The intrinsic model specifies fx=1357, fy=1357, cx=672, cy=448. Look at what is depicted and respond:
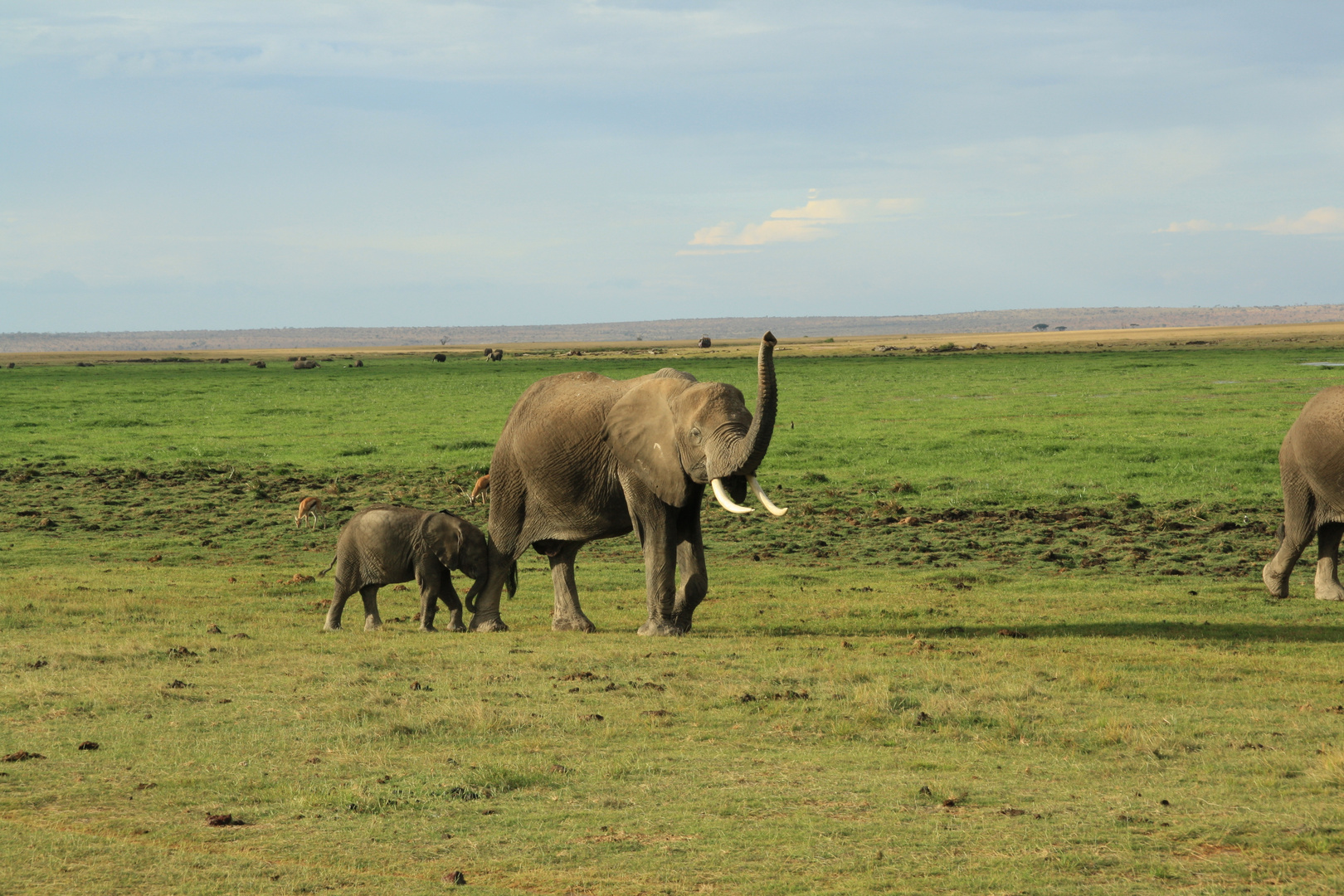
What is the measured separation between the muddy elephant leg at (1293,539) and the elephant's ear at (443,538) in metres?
9.53

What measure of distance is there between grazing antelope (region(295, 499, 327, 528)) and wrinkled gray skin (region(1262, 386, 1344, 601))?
14.9 meters

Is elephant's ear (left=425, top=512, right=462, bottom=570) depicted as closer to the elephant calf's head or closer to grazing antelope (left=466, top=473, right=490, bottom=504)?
the elephant calf's head

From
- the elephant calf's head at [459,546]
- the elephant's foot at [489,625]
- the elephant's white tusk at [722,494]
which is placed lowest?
the elephant's foot at [489,625]

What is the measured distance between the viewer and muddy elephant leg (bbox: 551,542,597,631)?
14.4 meters

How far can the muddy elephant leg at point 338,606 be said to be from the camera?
14188 mm

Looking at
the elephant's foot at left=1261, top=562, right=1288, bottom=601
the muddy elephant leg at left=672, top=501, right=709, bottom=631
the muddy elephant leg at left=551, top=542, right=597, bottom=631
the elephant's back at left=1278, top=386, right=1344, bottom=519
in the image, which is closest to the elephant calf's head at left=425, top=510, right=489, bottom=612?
the muddy elephant leg at left=551, top=542, right=597, bottom=631

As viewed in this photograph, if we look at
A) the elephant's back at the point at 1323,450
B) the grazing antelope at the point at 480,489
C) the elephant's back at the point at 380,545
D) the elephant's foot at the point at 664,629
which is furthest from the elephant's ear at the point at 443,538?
the grazing antelope at the point at 480,489

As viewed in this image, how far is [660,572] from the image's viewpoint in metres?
13.4

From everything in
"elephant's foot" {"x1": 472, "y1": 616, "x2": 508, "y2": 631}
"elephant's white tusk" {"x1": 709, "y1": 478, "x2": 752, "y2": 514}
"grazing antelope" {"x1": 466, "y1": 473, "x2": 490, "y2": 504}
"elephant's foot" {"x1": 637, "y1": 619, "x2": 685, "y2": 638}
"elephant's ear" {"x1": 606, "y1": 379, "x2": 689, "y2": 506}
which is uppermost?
"elephant's ear" {"x1": 606, "y1": 379, "x2": 689, "y2": 506}

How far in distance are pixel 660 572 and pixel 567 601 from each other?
60.5 inches

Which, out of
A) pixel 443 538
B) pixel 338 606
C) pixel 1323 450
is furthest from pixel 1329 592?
pixel 338 606

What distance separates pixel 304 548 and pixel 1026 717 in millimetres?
14150

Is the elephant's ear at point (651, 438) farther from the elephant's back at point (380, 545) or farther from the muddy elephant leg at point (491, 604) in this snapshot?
the elephant's back at point (380, 545)

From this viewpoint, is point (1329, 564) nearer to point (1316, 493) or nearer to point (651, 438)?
point (1316, 493)
